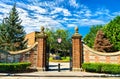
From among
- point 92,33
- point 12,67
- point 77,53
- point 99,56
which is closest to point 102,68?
point 99,56

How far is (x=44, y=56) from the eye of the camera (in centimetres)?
2128

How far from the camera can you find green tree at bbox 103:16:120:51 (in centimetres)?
4150

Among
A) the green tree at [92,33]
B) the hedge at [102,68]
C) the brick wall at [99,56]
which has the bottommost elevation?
the hedge at [102,68]

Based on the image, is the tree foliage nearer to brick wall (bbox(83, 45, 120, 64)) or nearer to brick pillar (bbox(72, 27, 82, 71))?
brick wall (bbox(83, 45, 120, 64))

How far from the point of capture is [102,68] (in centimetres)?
1881

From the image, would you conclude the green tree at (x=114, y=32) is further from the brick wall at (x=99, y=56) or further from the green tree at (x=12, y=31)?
the brick wall at (x=99, y=56)

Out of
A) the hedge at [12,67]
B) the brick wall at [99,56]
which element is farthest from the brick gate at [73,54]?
the hedge at [12,67]

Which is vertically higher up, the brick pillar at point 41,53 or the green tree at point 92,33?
the green tree at point 92,33

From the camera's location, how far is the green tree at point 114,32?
41.5 m

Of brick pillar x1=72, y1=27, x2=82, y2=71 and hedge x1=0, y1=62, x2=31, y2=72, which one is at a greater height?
brick pillar x1=72, y1=27, x2=82, y2=71

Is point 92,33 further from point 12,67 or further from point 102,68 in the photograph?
point 12,67

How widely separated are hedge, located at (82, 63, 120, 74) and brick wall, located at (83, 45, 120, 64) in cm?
114

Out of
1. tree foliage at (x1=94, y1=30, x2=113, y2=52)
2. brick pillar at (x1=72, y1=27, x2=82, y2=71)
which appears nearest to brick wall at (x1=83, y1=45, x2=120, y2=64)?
brick pillar at (x1=72, y1=27, x2=82, y2=71)

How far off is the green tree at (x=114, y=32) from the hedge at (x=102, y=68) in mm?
23027
